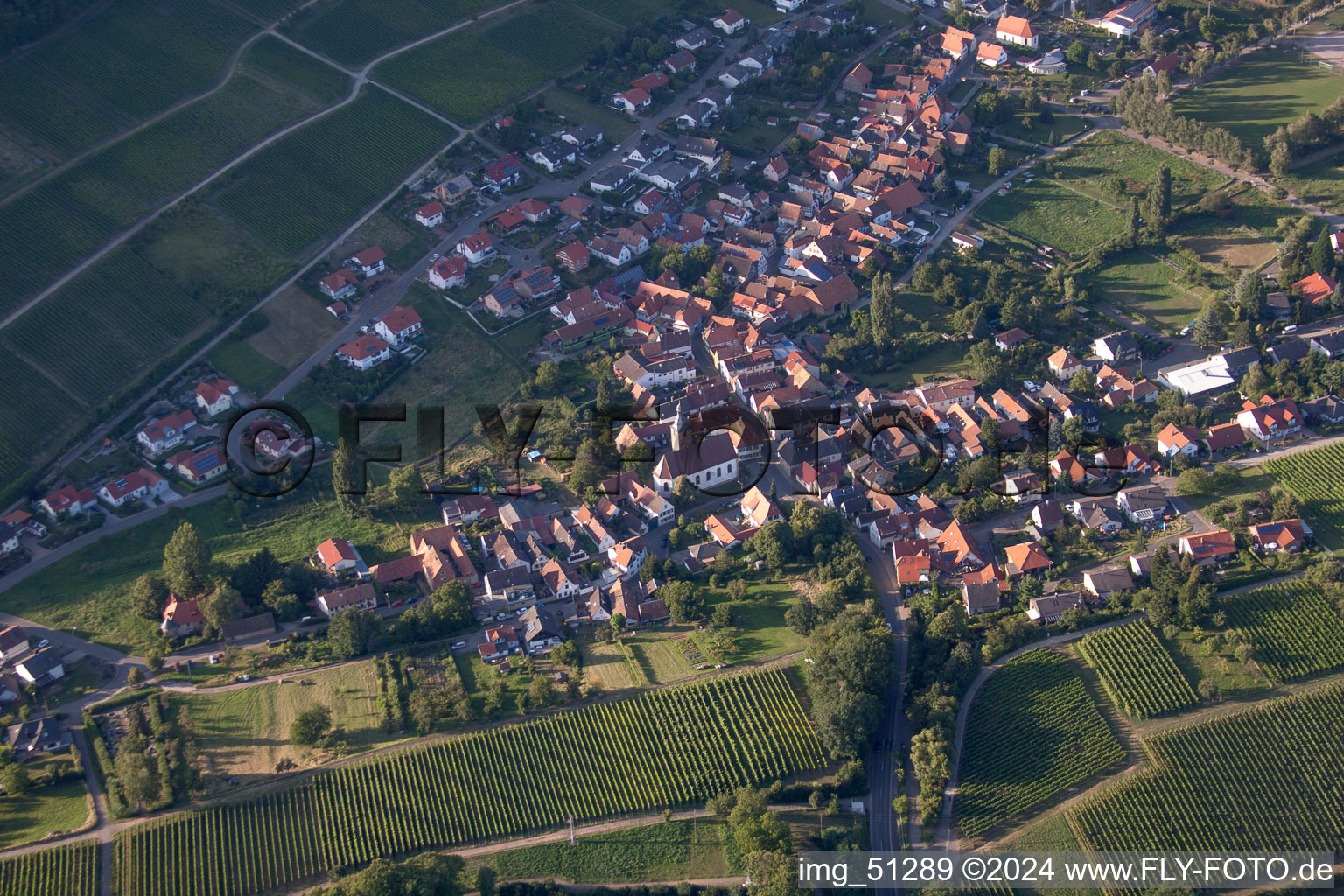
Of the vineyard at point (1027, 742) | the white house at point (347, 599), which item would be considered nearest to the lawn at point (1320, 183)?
the vineyard at point (1027, 742)

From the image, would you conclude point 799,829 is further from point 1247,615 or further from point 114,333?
point 114,333

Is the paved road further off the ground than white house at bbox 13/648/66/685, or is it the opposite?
the paved road

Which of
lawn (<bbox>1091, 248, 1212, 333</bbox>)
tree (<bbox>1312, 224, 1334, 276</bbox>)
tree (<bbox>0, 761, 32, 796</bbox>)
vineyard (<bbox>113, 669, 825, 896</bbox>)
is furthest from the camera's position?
lawn (<bbox>1091, 248, 1212, 333</bbox>)

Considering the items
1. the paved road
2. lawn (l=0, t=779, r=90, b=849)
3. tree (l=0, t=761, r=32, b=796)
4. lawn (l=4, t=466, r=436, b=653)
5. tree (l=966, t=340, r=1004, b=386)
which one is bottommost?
lawn (l=4, t=466, r=436, b=653)

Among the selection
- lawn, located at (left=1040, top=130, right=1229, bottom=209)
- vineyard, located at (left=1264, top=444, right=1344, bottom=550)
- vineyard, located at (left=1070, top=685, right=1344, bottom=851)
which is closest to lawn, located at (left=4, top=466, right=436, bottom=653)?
vineyard, located at (left=1070, top=685, right=1344, bottom=851)

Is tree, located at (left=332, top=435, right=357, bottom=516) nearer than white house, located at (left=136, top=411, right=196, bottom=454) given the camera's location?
Yes

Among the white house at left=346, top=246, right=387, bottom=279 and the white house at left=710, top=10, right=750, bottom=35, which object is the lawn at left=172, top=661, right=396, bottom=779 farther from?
the white house at left=710, top=10, right=750, bottom=35
